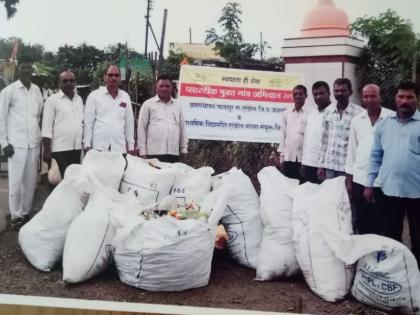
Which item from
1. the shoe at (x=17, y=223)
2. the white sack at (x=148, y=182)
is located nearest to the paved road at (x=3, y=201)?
the shoe at (x=17, y=223)

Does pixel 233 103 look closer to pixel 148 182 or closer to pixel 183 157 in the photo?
pixel 183 157

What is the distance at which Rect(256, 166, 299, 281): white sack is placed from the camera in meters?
2.18

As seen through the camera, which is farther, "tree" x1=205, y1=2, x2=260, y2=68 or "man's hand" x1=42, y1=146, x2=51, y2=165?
"man's hand" x1=42, y1=146, x2=51, y2=165

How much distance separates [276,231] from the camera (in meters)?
2.23

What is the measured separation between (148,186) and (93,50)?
688mm

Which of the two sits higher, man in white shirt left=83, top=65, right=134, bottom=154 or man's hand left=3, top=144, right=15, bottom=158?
man in white shirt left=83, top=65, right=134, bottom=154

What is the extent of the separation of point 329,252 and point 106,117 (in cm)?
134

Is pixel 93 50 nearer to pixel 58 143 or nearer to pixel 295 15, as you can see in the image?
pixel 58 143

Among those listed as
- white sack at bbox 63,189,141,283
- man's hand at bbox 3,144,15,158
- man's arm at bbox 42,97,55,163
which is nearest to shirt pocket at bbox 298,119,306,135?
white sack at bbox 63,189,141,283

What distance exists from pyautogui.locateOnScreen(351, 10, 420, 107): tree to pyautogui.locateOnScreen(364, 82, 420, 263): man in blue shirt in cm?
15

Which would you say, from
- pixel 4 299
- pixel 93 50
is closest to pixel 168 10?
pixel 93 50

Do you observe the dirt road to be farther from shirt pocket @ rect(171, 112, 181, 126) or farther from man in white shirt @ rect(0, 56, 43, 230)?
shirt pocket @ rect(171, 112, 181, 126)

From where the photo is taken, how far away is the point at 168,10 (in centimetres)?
214

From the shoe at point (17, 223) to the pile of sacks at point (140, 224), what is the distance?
266 mm
